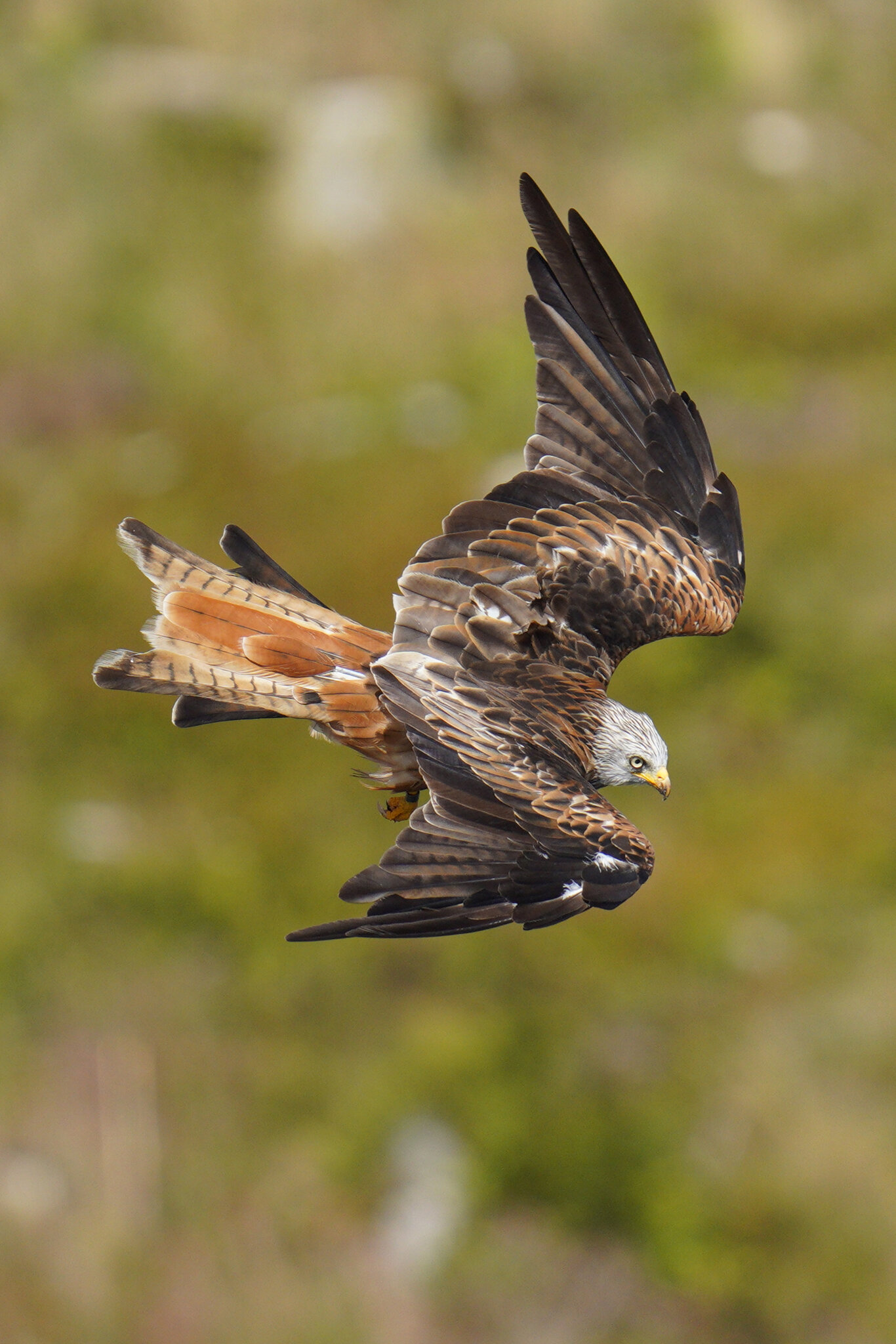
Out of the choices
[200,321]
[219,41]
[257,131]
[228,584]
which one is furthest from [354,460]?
[228,584]

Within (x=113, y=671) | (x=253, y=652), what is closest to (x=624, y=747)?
(x=253, y=652)

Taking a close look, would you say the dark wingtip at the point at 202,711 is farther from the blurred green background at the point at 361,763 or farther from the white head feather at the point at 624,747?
the blurred green background at the point at 361,763

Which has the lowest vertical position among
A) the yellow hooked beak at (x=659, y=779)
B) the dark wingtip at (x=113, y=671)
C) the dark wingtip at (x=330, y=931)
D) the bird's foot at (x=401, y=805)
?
the dark wingtip at (x=330, y=931)

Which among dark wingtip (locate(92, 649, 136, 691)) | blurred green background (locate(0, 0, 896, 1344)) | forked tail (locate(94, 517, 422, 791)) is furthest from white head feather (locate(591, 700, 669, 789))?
blurred green background (locate(0, 0, 896, 1344))

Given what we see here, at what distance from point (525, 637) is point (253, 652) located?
4.04 feet

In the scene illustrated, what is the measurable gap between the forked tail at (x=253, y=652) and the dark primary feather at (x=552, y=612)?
0.38 metres

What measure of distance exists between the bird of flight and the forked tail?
0.03ft

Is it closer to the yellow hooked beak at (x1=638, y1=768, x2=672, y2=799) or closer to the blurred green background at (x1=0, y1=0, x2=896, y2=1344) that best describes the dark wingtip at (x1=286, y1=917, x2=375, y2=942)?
the yellow hooked beak at (x1=638, y1=768, x2=672, y2=799)

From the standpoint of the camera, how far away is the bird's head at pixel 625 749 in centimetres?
709

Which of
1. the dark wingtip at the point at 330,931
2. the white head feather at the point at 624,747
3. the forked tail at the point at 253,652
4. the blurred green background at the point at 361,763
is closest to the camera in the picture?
the dark wingtip at the point at 330,931

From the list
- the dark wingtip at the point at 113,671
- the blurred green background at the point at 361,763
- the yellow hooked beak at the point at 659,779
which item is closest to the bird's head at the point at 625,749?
the yellow hooked beak at the point at 659,779

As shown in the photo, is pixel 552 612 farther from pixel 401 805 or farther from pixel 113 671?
pixel 113 671

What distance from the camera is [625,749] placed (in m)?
7.17

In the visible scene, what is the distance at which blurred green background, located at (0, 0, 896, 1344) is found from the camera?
17.4 metres
